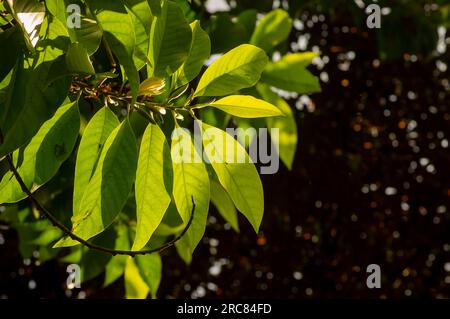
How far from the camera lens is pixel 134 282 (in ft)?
5.15

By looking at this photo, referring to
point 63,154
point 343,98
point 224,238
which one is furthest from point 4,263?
point 63,154

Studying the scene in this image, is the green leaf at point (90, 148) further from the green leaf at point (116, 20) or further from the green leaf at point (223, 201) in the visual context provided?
the green leaf at point (223, 201)

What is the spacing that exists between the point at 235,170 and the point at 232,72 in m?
0.13

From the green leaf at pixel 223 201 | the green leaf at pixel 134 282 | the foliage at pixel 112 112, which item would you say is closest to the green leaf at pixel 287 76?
the green leaf at pixel 223 201

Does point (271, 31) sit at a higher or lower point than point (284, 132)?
higher

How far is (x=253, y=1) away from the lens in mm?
1987

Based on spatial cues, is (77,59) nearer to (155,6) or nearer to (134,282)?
(155,6)

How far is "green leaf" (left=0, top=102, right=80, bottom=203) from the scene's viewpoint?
0.83m

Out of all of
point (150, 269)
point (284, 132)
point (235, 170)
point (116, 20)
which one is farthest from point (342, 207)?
point (116, 20)

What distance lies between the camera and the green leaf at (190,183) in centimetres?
85

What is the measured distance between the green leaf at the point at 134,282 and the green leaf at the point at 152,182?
0.78 meters

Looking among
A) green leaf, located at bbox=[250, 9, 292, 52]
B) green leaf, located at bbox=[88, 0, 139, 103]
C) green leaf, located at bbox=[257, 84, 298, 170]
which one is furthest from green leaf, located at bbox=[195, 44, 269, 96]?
green leaf, located at bbox=[250, 9, 292, 52]

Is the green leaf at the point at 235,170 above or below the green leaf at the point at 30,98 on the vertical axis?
below

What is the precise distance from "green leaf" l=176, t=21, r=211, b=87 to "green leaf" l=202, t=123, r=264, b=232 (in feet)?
0.23
